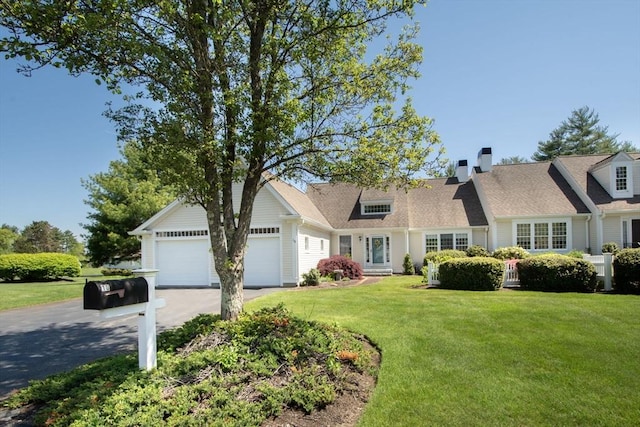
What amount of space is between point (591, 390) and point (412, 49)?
6.04 metres

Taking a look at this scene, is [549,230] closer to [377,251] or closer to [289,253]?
[377,251]

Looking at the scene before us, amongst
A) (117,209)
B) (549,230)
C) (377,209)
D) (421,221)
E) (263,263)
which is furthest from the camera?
(117,209)

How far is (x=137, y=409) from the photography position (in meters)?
4.01

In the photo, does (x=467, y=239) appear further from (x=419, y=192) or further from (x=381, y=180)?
(x=381, y=180)

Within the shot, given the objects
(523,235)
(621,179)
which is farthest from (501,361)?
(621,179)

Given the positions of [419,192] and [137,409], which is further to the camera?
[419,192]

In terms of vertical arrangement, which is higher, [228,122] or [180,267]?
[228,122]

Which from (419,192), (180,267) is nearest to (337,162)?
(180,267)

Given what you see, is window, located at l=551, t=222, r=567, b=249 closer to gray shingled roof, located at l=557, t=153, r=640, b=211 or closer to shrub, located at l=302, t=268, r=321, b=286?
gray shingled roof, located at l=557, t=153, r=640, b=211

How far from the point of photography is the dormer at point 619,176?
20.5 metres

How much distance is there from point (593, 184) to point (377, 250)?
514 inches

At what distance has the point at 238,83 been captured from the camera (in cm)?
684

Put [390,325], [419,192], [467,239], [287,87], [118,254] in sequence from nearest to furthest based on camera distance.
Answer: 1. [287,87]
2. [390,325]
3. [467,239]
4. [419,192]
5. [118,254]

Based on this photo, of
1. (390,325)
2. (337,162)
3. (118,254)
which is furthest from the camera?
(118,254)
